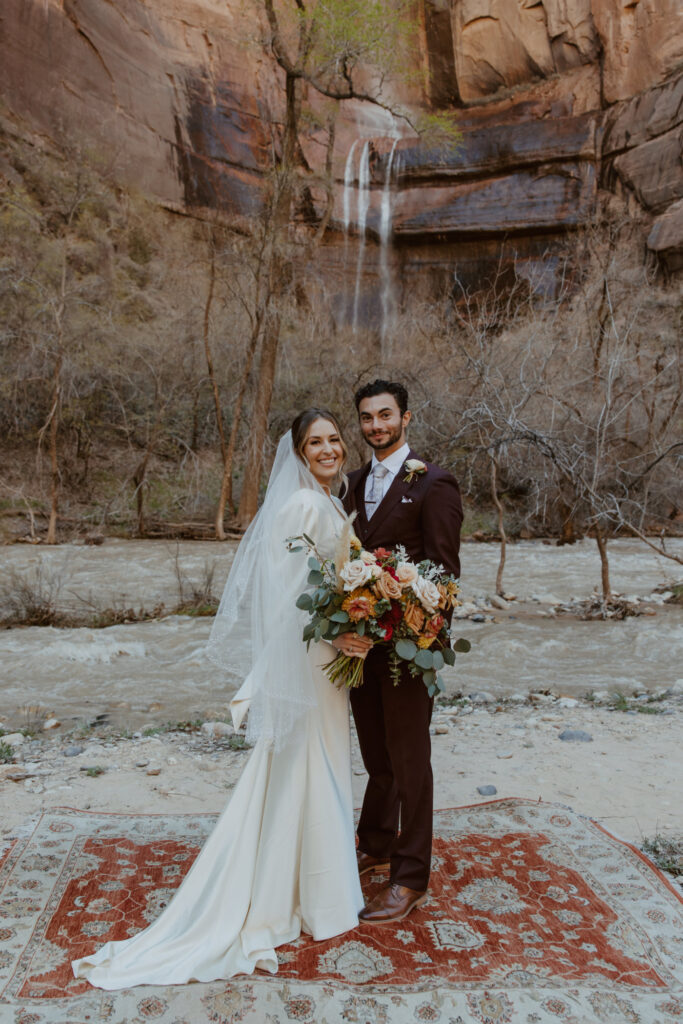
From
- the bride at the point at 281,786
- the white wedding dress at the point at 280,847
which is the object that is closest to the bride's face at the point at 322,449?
the bride at the point at 281,786

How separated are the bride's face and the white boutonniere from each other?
0.28 metres

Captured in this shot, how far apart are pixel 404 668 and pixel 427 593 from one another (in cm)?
40

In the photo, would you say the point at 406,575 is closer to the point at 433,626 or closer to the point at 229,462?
the point at 433,626

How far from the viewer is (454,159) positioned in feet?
99.4

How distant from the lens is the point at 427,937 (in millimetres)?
2826

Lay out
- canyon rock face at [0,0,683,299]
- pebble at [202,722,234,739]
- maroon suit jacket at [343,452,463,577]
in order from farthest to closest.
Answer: canyon rock face at [0,0,683,299]
pebble at [202,722,234,739]
maroon suit jacket at [343,452,463,577]

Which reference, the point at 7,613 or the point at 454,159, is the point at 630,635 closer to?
the point at 7,613

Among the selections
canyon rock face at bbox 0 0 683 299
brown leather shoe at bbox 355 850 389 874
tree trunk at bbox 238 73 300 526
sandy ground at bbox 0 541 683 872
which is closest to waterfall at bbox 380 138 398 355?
canyon rock face at bbox 0 0 683 299

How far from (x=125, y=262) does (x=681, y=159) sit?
17.9 m

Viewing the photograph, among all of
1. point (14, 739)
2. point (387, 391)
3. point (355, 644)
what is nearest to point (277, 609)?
point (355, 644)

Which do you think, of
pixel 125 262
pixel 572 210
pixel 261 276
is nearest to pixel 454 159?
pixel 572 210

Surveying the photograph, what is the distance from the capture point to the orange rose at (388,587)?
2.65 metres

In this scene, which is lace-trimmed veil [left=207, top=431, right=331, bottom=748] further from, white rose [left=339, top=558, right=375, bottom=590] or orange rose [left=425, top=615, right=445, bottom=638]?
orange rose [left=425, top=615, right=445, bottom=638]

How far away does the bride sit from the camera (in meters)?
2.69
